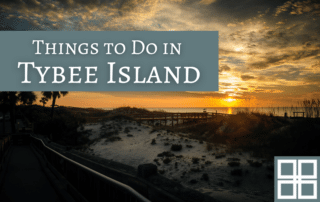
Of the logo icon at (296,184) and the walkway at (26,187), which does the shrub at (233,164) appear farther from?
the walkway at (26,187)

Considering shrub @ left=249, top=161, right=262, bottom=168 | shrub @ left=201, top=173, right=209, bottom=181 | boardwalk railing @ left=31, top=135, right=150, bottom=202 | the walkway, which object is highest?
boardwalk railing @ left=31, top=135, right=150, bottom=202

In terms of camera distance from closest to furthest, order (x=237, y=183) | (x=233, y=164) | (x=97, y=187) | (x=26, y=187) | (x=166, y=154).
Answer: (x=97, y=187) < (x=26, y=187) < (x=237, y=183) < (x=233, y=164) < (x=166, y=154)

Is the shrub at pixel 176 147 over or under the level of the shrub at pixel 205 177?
over

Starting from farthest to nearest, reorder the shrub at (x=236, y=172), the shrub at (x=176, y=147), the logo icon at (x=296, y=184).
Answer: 1. the shrub at (x=176, y=147)
2. the shrub at (x=236, y=172)
3. the logo icon at (x=296, y=184)

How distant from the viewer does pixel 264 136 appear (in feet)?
56.9

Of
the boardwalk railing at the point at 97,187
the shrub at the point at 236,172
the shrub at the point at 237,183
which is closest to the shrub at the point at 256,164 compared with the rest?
the shrub at the point at 236,172

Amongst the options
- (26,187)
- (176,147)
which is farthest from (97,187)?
(176,147)

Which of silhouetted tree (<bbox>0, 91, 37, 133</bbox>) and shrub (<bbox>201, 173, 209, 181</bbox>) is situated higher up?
silhouetted tree (<bbox>0, 91, 37, 133</bbox>)

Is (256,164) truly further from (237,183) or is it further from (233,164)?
(237,183)

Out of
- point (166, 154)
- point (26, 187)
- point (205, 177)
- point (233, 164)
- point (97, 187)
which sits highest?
point (97, 187)

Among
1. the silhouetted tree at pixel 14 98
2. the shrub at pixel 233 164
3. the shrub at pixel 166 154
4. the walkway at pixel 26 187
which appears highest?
the silhouetted tree at pixel 14 98

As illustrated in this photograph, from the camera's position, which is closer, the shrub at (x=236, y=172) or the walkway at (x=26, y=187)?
the walkway at (x=26, y=187)

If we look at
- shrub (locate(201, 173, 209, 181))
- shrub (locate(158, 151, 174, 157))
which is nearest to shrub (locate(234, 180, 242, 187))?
shrub (locate(201, 173, 209, 181))

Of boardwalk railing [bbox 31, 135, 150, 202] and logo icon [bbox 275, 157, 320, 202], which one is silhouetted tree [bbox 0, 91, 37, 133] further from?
logo icon [bbox 275, 157, 320, 202]
